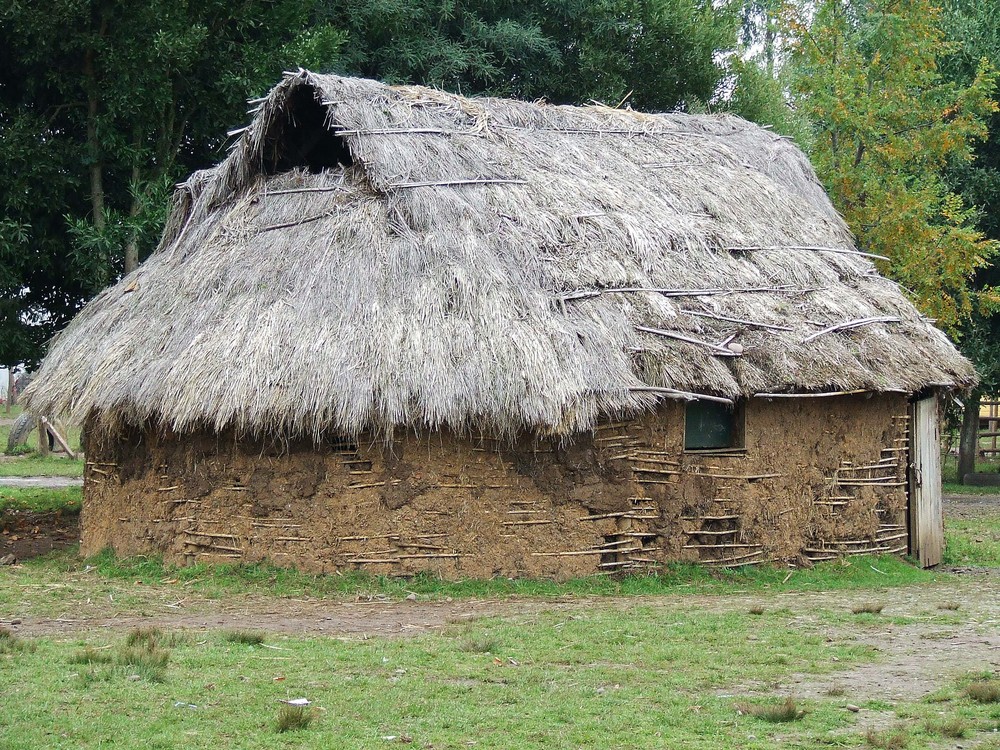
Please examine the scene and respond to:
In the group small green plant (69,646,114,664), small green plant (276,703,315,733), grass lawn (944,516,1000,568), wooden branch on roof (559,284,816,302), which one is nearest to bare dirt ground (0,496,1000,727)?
small green plant (69,646,114,664)

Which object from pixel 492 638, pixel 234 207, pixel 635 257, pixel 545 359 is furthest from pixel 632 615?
pixel 234 207

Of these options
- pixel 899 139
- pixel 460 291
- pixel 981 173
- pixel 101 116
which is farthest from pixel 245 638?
pixel 981 173

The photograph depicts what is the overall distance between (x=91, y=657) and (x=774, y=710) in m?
4.31

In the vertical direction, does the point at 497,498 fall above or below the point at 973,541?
above

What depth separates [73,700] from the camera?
Result: 6992mm

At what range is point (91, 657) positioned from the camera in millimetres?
7980

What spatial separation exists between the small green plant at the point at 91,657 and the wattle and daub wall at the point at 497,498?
10.7 ft

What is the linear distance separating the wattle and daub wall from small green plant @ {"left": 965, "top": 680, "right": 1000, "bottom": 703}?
→ 4.64 metres

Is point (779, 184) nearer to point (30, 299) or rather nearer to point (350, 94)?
point (350, 94)

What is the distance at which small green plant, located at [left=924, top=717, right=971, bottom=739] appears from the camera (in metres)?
6.43

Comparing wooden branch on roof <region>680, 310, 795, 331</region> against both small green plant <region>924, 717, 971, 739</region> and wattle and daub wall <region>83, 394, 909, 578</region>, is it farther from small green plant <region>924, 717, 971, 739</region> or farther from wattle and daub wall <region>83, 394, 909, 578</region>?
small green plant <region>924, 717, 971, 739</region>

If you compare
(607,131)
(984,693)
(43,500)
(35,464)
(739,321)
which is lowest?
(984,693)

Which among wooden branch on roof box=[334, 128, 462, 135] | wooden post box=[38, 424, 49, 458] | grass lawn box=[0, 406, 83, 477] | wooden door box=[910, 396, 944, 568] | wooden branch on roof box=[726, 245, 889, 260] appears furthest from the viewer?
wooden post box=[38, 424, 49, 458]

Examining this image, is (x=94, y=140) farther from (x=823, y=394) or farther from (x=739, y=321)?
(x=823, y=394)
